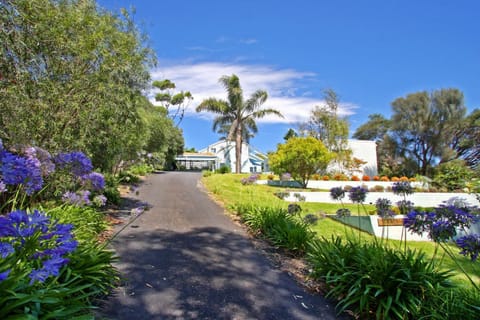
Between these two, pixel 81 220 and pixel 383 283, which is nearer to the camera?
pixel 383 283

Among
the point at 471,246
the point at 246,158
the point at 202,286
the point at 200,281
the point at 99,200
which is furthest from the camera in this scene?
the point at 246,158

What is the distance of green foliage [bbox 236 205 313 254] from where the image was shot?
480 cm

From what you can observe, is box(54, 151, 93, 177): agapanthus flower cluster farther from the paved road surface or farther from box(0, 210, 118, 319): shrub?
the paved road surface

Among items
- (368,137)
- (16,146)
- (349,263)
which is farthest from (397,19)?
(368,137)

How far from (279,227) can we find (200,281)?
216 cm

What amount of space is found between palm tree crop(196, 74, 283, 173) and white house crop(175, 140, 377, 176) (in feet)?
24.3

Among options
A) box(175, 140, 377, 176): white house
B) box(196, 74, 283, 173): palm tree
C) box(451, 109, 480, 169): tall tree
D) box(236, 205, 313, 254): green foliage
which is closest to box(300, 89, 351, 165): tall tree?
box(175, 140, 377, 176): white house

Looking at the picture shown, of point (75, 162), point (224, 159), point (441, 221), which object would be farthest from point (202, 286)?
point (224, 159)

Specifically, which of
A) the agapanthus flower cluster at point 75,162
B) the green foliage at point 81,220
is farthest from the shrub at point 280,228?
the agapanthus flower cluster at point 75,162

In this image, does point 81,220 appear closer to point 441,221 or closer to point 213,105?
point 441,221

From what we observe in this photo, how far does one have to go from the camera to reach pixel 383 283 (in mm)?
3006

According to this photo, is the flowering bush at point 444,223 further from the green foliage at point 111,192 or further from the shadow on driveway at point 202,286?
the green foliage at point 111,192

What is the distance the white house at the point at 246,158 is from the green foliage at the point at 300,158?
757cm

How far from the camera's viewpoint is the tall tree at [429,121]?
28.5 metres
